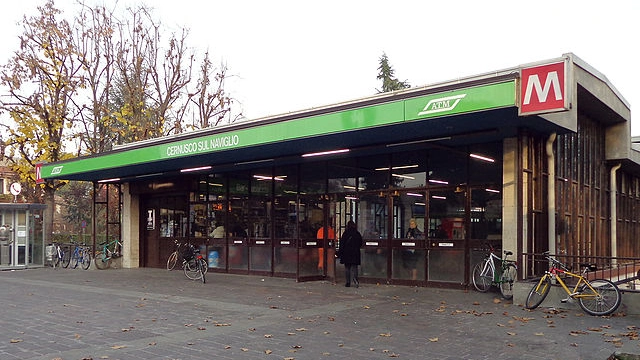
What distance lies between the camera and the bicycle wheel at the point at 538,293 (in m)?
10.1

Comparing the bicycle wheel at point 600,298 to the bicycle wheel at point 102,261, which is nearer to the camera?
the bicycle wheel at point 600,298

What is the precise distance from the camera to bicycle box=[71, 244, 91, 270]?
20.5 metres

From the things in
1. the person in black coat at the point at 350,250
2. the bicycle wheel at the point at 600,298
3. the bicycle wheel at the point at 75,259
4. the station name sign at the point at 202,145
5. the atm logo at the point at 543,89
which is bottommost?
the bicycle wheel at the point at 75,259

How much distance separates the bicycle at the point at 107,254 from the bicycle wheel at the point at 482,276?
44.4ft

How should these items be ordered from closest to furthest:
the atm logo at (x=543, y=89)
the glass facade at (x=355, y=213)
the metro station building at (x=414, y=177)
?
the atm logo at (x=543, y=89), the metro station building at (x=414, y=177), the glass facade at (x=355, y=213)

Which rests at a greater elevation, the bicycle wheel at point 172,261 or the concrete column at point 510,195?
the concrete column at point 510,195

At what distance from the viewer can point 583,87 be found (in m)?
11.5

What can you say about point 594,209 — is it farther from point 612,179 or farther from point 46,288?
point 46,288

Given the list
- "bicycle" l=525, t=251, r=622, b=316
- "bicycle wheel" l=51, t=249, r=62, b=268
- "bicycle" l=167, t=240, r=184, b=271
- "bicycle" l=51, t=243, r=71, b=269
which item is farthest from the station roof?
"bicycle wheel" l=51, t=249, r=62, b=268

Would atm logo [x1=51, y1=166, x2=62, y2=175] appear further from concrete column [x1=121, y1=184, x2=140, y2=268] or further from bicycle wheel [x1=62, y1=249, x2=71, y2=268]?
bicycle wheel [x1=62, y1=249, x2=71, y2=268]

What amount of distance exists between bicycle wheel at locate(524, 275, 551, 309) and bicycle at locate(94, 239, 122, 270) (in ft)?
49.5

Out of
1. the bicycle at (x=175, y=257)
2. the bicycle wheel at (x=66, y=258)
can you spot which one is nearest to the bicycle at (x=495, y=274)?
the bicycle at (x=175, y=257)

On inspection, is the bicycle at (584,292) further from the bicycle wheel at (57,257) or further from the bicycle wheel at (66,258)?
the bicycle wheel at (57,257)

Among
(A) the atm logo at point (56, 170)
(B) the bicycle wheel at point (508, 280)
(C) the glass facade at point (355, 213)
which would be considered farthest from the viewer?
(A) the atm logo at point (56, 170)
